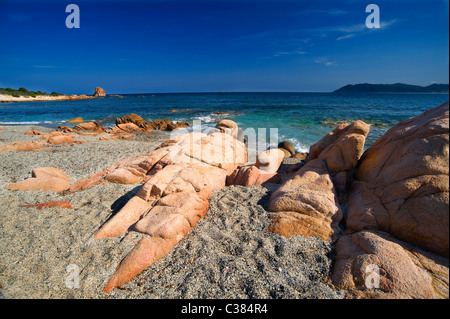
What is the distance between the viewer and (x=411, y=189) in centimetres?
412

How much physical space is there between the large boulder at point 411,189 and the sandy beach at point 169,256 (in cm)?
134

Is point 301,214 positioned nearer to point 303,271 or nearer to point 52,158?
point 303,271

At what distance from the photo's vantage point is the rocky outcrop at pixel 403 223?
10.7 feet

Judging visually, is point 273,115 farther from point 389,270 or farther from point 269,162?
point 389,270

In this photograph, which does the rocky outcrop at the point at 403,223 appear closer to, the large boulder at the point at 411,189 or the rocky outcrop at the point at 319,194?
the large boulder at the point at 411,189

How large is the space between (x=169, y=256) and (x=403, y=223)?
482 cm

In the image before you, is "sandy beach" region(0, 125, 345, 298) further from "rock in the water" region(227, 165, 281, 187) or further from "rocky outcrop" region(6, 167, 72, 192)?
"rock in the water" region(227, 165, 281, 187)

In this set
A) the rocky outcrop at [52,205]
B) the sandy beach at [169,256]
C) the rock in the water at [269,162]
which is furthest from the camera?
the rock in the water at [269,162]

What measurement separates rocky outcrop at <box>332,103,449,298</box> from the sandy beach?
559 millimetres

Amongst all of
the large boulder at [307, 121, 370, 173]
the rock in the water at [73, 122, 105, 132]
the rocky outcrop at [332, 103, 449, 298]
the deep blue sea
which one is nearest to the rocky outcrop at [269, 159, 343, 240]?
the rocky outcrop at [332, 103, 449, 298]

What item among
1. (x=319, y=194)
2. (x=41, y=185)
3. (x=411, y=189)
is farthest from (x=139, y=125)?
(x=411, y=189)

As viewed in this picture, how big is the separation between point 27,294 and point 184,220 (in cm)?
301

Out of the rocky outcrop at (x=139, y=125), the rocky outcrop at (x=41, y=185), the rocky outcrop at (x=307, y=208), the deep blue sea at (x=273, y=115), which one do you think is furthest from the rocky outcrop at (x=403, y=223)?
the rocky outcrop at (x=139, y=125)
